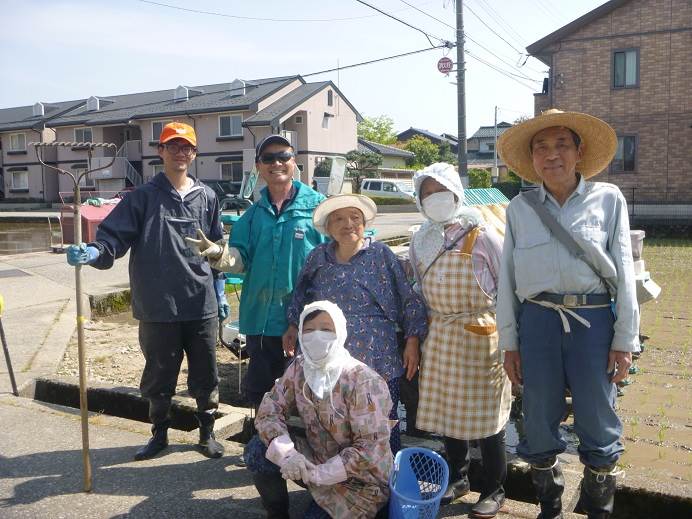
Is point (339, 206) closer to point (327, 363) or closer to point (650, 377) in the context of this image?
point (327, 363)

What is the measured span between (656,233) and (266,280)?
18.6m

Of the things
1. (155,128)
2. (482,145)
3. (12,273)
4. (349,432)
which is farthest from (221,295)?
(482,145)

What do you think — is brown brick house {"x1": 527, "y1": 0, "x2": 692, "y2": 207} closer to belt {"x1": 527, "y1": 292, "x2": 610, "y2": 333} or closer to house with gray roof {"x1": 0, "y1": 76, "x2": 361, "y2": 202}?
house with gray roof {"x1": 0, "y1": 76, "x2": 361, "y2": 202}

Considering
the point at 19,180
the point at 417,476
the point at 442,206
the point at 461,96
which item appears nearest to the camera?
the point at 417,476

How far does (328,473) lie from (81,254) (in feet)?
5.76

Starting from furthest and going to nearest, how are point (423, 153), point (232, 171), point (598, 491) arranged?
1. point (423, 153)
2. point (232, 171)
3. point (598, 491)

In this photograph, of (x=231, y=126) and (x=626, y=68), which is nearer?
(x=626, y=68)

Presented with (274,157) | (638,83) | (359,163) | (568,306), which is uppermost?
(638,83)

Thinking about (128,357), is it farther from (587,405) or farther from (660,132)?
(660,132)

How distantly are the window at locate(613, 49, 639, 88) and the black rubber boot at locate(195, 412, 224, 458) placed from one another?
68.7ft

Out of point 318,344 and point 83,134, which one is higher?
point 83,134

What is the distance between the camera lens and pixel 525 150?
124 inches

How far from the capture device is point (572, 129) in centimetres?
292

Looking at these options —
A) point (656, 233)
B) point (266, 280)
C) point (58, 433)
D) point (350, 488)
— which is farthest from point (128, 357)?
point (656, 233)
